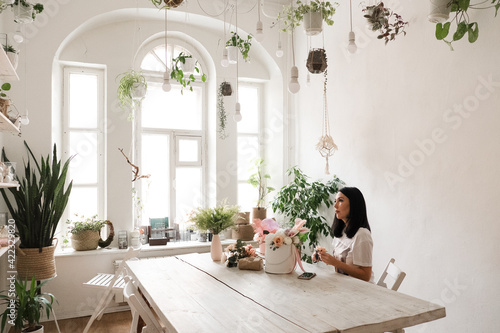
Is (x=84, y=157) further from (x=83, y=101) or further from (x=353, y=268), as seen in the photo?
(x=353, y=268)

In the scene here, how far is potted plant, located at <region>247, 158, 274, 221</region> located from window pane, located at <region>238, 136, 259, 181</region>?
0.12m

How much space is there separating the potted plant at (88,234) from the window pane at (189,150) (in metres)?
1.38

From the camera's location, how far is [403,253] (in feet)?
12.1

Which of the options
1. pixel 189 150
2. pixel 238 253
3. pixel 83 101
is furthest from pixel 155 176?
pixel 238 253

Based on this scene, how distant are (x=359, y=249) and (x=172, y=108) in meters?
3.58

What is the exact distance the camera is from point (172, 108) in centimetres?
558

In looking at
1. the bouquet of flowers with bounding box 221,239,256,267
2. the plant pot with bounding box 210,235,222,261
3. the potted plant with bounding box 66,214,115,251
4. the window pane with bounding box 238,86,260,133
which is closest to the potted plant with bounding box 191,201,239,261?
the plant pot with bounding box 210,235,222,261

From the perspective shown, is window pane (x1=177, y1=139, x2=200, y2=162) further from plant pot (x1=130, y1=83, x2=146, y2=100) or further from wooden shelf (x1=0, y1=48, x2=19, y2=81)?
wooden shelf (x1=0, y1=48, x2=19, y2=81)

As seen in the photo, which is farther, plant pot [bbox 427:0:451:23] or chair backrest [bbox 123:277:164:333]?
plant pot [bbox 427:0:451:23]

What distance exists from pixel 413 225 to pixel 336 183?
3.70ft

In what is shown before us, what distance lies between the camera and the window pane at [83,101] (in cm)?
508

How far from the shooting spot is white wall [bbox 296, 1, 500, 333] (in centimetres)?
294

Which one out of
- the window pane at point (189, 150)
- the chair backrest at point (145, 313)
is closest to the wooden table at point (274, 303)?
the chair backrest at point (145, 313)

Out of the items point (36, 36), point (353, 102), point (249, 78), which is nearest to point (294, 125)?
point (249, 78)
